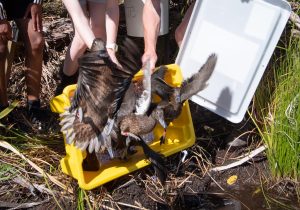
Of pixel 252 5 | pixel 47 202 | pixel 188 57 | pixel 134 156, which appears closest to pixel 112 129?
pixel 134 156

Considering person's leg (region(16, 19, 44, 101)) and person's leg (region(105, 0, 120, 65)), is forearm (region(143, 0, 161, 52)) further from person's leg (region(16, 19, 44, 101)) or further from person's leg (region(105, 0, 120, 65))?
person's leg (region(16, 19, 44, 101))

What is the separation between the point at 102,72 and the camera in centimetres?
278

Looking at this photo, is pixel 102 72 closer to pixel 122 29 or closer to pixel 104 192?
pixel 104 192

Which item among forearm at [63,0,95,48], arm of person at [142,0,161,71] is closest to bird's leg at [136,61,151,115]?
forearm at [63,0,95,48]

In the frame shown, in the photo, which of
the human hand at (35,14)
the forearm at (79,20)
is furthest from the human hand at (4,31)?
the forearm at (79,20)

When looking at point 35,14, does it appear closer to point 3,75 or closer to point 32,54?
point 32,54

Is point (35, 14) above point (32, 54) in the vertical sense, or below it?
above

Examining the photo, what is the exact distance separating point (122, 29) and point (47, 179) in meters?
1.61

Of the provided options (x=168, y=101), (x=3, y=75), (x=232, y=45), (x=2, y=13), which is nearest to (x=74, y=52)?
(x=3, y=75)

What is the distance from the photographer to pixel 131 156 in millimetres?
3369

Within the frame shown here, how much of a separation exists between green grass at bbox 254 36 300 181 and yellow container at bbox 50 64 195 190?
51 centimetres

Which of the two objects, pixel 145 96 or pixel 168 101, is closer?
pixel 145 96

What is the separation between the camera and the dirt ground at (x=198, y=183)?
329 cm

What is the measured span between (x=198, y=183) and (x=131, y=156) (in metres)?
0.49
